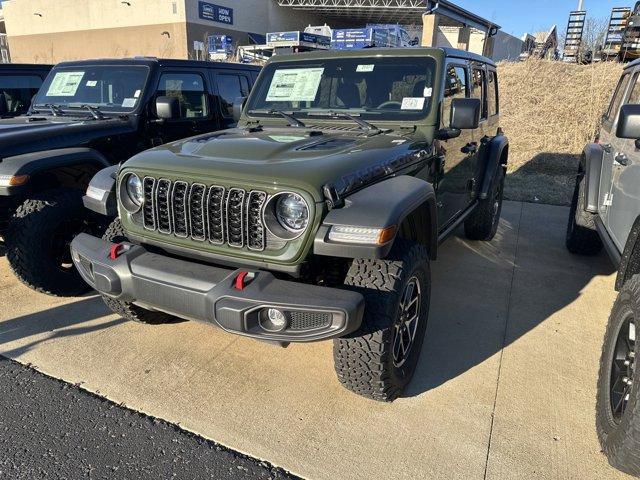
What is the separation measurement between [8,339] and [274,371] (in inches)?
76.4

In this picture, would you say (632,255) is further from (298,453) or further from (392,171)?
(298,453)

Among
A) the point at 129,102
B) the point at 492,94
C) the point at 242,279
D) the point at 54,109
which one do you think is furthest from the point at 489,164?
the point at 54,109

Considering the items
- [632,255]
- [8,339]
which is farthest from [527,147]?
[8,339]

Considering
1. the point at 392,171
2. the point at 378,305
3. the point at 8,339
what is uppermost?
the point at 392,171

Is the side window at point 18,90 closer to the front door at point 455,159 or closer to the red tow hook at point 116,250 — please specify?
the red tow hook at point 116,250

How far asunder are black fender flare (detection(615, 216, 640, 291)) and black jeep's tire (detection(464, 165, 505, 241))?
215 centimetres

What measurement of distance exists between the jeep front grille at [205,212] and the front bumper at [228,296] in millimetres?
165

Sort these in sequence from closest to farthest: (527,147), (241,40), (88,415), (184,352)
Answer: (88,415) < (184,352) < (527,147) < (241,40)

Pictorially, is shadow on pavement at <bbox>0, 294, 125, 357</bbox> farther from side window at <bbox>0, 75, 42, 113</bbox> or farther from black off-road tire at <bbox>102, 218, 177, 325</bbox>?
side window at <bbox>0, 75, 42, 113</bbox>

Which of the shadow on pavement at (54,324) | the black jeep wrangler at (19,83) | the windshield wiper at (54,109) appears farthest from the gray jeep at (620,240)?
the black jeep wrangler at (19,83)

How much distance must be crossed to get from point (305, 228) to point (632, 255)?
1998 millimetres

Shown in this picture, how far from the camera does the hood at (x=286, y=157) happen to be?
7.84 feet

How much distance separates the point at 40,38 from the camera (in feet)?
126

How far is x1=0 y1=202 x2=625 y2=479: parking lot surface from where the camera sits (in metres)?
2.42
